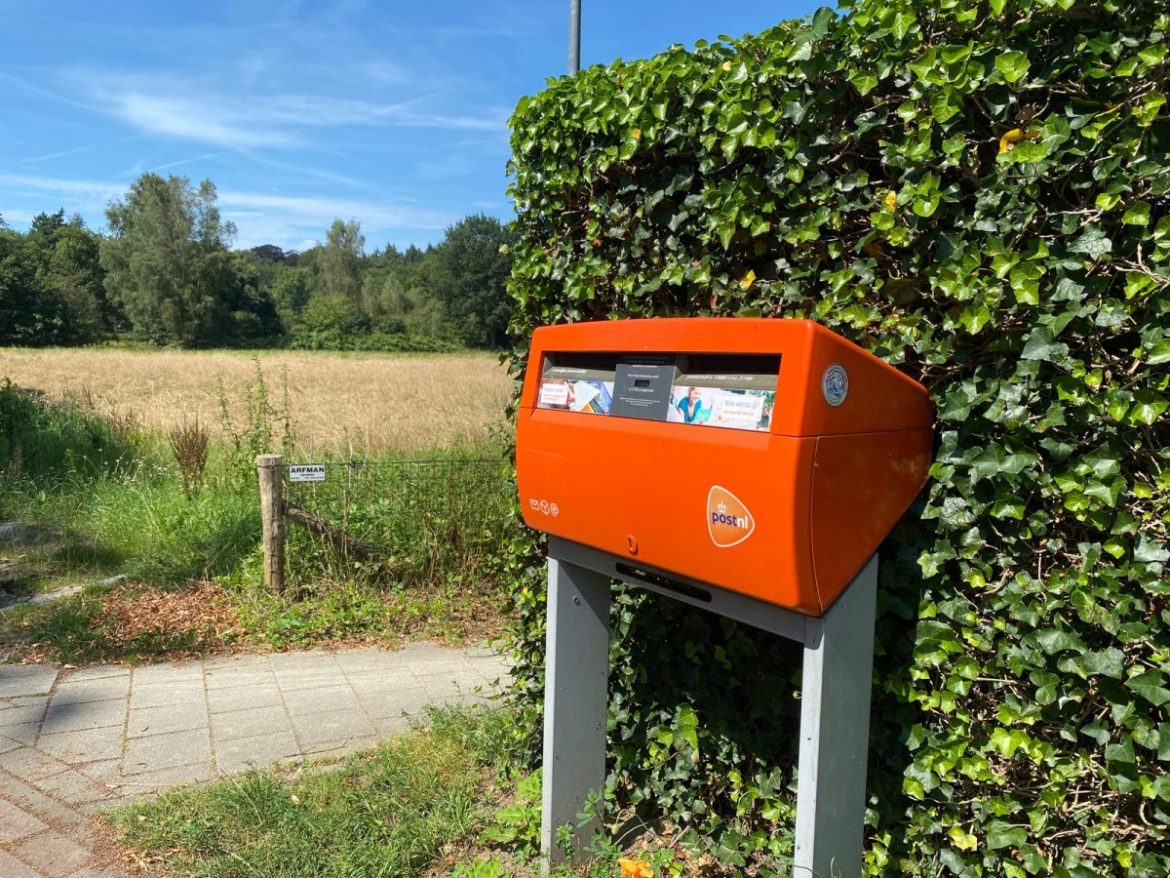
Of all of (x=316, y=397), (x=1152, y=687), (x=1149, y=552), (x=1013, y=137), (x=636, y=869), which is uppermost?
(x=1013, y=137)

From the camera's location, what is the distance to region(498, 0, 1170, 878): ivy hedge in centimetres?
166

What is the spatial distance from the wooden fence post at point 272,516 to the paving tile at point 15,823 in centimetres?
269

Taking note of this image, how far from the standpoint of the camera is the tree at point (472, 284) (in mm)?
67562

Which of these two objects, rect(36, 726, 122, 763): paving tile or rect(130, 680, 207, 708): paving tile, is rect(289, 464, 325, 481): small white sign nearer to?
rect(130, 680, 207, 708): paving tile

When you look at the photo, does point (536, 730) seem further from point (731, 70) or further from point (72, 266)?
point (72, 266)

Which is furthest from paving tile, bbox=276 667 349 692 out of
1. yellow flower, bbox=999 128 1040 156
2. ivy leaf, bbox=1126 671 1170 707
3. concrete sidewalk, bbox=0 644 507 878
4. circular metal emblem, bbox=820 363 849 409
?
yellow flower, bbox=999 128 1040 156

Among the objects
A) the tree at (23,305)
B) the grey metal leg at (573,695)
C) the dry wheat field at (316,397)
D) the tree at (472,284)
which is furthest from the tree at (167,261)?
the grey metal leg at (573,695)

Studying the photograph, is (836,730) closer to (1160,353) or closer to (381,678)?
(1160,353)

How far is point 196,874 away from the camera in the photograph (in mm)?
2883

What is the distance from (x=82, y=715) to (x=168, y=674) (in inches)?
25.6

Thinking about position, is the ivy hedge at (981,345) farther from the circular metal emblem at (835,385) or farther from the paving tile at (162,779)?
the paving tile at (162,779)

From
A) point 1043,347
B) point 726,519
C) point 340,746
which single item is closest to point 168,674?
point 340,746

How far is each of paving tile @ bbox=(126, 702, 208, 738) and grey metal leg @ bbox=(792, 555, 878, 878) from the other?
139 inches

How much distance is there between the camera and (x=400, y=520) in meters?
6.50
